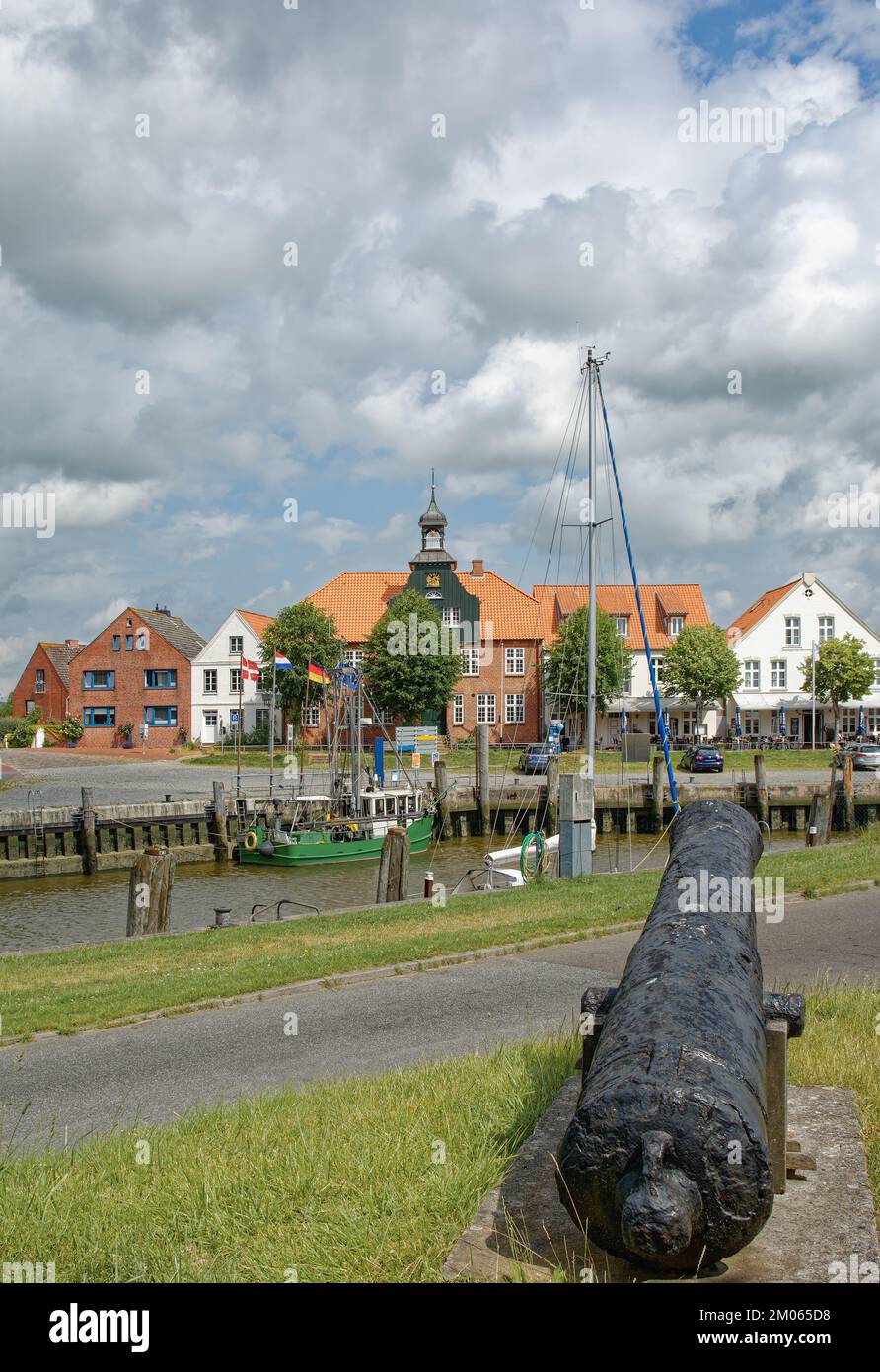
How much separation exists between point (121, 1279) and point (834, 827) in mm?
38187

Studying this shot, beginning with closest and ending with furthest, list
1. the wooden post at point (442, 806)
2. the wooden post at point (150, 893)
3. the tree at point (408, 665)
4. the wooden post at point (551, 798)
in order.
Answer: the wooden post at point (150, 893), the wooden post at point (551, 798), the wooden post at point (442, 806), the tree at point (408, 665)

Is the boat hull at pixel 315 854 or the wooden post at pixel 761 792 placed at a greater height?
the wooden post at pixel 761 792

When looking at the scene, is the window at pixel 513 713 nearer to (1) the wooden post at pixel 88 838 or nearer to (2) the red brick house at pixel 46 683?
(2) the red brick house at pixel 46 683

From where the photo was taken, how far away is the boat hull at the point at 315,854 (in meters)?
33.2

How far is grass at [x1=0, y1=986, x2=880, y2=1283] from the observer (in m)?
4.43

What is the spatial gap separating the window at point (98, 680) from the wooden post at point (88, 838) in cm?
4474

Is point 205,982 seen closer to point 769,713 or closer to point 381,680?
point 381,680

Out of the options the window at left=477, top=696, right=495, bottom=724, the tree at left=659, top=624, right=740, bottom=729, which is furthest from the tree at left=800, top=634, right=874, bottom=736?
the window at left=477, top=696, right=495, bottom=724

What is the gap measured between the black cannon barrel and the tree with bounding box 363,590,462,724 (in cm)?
6131

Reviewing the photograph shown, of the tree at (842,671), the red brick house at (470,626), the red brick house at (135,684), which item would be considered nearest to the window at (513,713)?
the red brick house at (470,626)

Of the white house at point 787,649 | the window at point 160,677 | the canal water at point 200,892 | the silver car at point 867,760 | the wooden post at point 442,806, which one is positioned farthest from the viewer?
the window at point 160,677

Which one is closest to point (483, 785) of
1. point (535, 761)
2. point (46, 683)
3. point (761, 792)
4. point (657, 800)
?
point (657, 800)
